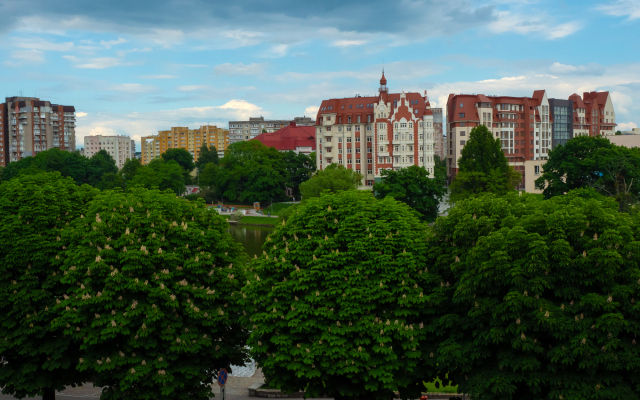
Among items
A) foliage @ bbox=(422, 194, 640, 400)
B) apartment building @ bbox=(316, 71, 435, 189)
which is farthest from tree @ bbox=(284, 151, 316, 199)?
foliage @ bbox=(422, 194, 640, 400)

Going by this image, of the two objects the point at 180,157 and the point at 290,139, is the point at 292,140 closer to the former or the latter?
Result: the point at 290,139

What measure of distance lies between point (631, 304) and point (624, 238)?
195cm

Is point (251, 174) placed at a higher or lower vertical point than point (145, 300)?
higher

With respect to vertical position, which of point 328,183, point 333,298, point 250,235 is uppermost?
point 328,183

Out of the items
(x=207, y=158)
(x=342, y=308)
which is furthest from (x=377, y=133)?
(x=342, y=308)

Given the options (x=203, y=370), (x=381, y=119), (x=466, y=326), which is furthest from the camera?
(x=381, y=119)

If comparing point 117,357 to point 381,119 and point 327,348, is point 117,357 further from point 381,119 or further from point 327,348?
point 381,119

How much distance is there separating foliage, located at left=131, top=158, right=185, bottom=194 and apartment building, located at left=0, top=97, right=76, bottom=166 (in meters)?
67.8

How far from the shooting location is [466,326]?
63.5 feet

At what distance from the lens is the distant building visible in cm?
16212

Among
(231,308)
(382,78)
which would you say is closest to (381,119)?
(382,78)

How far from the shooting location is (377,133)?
114m

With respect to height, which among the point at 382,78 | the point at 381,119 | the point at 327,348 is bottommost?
the point at 327,348

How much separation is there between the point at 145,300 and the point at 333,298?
6396mm
